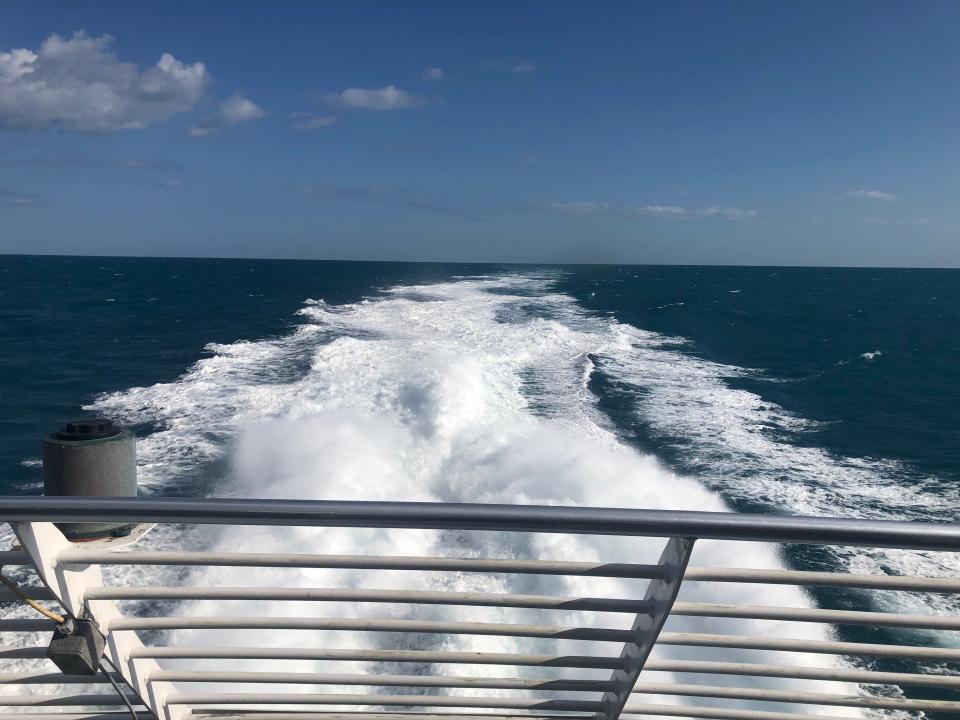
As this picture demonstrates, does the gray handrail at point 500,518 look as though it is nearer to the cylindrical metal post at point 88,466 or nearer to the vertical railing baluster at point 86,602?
the vertical railing baluster at point 86,602

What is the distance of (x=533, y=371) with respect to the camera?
54.0ft

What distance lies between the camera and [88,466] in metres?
2.15

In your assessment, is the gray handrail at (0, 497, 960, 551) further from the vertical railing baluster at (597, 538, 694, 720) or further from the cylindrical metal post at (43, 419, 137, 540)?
the cylindrical metal post at (43, 419, 137, 540)

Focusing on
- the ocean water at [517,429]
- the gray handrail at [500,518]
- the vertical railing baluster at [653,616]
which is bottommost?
the ocean water at [517,429]

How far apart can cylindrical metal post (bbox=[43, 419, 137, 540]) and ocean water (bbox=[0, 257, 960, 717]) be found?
341cm

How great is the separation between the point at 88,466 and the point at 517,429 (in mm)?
9409

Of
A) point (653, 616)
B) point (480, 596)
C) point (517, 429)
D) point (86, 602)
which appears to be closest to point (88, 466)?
point (86, 602)

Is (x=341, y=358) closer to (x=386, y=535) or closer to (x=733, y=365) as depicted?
(x=386, y=535)

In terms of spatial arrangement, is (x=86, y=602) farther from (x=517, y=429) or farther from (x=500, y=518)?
(x=517, y=429)

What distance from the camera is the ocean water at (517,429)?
725cm

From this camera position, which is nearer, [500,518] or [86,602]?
[500,518]

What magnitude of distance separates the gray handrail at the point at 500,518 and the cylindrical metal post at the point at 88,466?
0.58 meters

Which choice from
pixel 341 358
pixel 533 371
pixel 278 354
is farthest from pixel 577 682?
pixel 278 354

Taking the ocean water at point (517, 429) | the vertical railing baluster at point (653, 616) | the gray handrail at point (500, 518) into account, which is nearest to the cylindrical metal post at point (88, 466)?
the gray handrail at point (500, 518)
